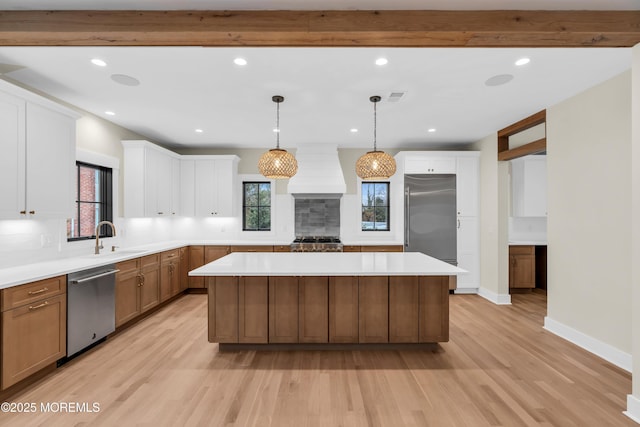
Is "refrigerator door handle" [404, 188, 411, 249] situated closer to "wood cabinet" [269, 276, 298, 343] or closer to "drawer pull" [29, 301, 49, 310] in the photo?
"wood cabinet" [269, 276, 298, 343]

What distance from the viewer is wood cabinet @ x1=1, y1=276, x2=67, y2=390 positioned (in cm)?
223

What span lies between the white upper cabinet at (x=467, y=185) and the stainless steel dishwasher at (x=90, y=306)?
17.4ft

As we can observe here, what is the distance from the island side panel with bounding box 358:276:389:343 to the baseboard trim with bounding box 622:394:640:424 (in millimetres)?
1759

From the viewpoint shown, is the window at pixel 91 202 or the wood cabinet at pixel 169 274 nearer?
the window at pixel 91 202

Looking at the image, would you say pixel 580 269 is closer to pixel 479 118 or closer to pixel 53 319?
pixel 479 118

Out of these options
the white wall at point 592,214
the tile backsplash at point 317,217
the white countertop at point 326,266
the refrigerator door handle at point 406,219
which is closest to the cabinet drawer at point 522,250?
the white wall at point 592,214

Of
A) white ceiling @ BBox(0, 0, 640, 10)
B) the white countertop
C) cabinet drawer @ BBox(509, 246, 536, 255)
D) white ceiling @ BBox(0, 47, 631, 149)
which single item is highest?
white ceiling @ BBox(0, 0, 640, 10)

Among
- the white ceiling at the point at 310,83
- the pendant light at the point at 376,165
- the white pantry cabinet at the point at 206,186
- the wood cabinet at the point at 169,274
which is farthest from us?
the white pantry cabinet at the point at 206,186

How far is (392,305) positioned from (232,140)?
400 cm

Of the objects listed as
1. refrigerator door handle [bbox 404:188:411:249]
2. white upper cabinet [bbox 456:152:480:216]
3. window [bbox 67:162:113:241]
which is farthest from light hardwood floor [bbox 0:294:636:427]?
white upper cabinet [bbox 456:152:480:216]

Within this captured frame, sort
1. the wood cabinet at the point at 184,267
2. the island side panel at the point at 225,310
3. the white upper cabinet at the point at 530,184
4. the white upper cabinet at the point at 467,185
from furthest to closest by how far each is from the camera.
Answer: the white upper cabinet at the point at 530,184, the white upper cabinet at the point at 467,185, the wood cabinet at the point at 184,267, the island side panel at the point at 225,310

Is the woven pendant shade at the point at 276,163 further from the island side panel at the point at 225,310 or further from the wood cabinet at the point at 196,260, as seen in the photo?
the wood cabinet at the point at 196,260

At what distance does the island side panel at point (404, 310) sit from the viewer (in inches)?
119

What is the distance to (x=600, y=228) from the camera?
9.94 ft
